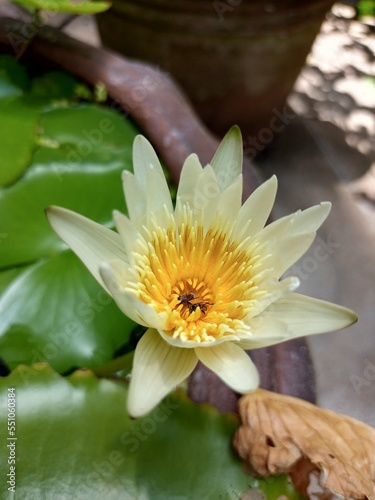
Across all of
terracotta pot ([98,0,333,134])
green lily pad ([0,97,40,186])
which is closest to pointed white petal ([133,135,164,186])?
green lily pad ([0,97,40,186])

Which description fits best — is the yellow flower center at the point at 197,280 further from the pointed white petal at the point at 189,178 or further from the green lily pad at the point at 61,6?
the green lily pad at the point at 61,6

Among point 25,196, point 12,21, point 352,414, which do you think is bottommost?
point 352,414

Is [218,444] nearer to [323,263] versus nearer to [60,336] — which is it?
[60,336]

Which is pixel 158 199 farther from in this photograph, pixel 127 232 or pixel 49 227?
pixel 49 227

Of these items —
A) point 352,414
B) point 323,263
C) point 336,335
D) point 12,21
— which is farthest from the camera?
point 323,263

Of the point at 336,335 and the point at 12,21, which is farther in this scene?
the point at 336,335

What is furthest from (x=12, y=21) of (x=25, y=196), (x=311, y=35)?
(x=311, y=35)

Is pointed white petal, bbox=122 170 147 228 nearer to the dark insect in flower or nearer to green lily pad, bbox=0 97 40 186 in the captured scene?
the dark insect in flower
